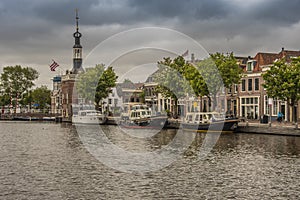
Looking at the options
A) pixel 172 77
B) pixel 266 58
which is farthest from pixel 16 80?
pixel 266 58

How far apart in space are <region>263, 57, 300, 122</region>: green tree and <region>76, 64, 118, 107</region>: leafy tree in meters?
45.2

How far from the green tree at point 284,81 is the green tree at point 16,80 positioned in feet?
353

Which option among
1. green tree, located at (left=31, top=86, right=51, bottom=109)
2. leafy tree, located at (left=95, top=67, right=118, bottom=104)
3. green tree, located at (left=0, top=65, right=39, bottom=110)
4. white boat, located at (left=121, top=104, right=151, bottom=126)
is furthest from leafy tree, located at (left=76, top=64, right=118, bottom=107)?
green tree, located at (left=31, top=86, right=51, bottom=109)

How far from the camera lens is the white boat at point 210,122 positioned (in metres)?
54.7

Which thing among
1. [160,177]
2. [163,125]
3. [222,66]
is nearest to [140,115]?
[163,125]

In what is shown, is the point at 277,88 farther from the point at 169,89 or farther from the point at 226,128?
the point at 169,89

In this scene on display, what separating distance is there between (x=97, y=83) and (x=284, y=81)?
157ft

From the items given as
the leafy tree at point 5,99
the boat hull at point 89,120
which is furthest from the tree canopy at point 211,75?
the leafy tree at point 5,99

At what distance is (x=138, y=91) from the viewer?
121 metres

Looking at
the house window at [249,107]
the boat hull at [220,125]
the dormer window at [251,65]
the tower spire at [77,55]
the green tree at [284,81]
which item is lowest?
the boat hull at [220,125]

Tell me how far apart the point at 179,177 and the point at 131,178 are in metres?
2.50

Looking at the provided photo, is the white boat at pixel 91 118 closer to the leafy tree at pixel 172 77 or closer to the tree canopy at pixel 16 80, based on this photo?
the leafy tree at pixel 172 77

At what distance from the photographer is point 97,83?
3743 inches

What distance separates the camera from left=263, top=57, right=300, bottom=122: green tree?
53.6 metres
